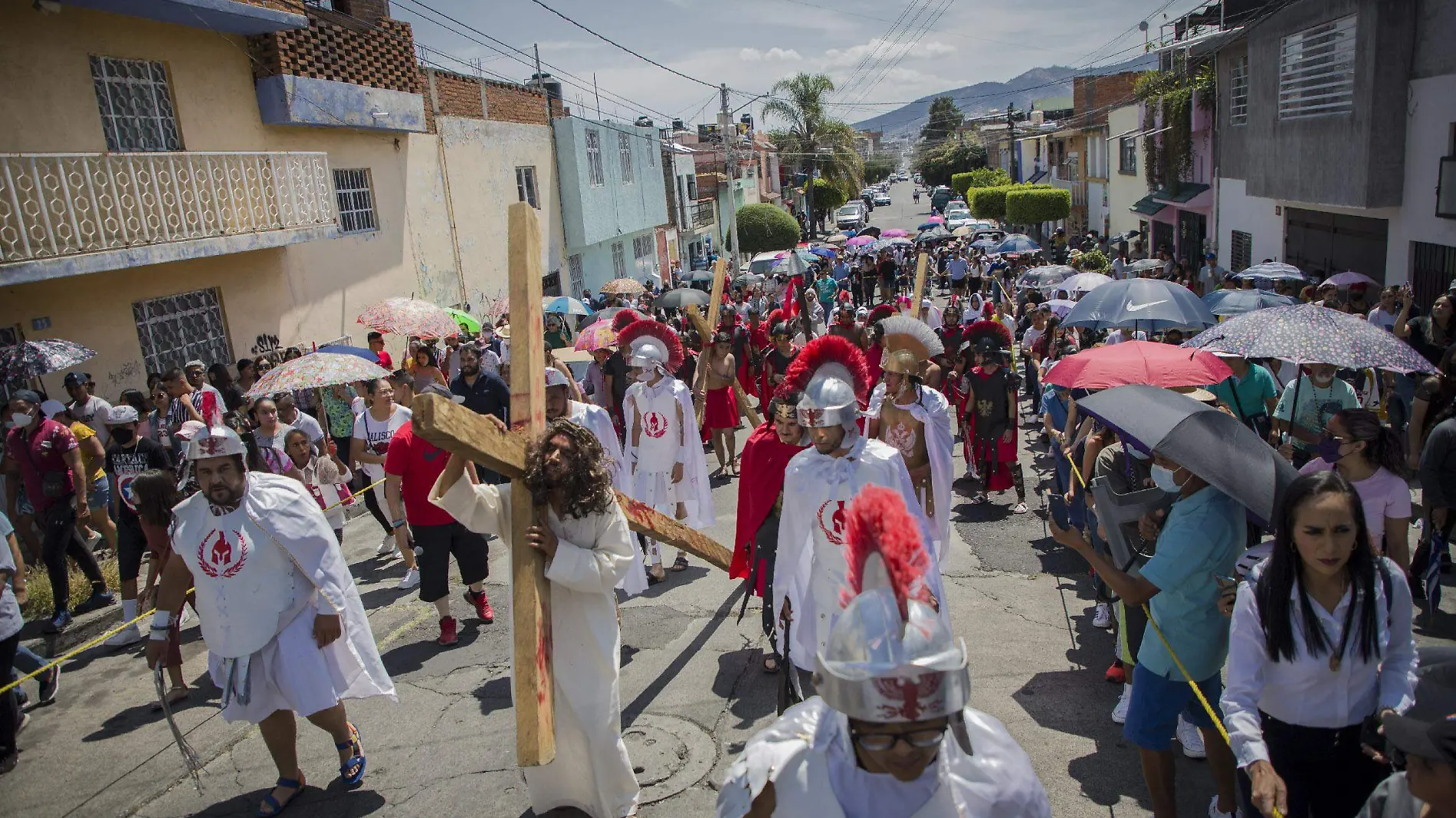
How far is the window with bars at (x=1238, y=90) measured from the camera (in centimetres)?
1966

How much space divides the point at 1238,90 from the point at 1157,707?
20.4m

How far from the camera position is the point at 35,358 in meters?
8.85

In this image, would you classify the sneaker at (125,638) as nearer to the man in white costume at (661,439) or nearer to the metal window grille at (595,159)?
the man in white costume at (661,439)

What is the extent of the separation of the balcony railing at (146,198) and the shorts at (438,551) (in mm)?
6663

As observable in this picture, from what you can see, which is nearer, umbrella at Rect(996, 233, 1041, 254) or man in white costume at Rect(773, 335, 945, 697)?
man in white costume at Rect(773, 335, 945, 697)

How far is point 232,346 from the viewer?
13.6 m

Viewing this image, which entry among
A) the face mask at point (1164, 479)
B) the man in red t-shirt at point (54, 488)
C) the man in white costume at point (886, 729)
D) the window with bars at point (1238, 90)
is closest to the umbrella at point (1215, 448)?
the face mask at point (1164, 479)

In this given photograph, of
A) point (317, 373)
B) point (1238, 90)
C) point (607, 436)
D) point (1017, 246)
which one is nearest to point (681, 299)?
point (1017, 246)

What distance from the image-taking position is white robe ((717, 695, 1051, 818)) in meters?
2.12

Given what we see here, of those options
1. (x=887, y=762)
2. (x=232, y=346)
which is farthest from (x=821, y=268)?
(x=887, y=762)

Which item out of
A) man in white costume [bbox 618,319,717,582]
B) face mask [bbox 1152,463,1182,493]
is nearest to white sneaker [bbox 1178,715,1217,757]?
face mask [bbox 1152,463,1182,493]

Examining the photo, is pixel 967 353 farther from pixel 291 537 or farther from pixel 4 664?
pixel 4 664

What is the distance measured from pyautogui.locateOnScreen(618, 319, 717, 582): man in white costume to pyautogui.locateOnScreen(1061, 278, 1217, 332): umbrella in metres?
3.96

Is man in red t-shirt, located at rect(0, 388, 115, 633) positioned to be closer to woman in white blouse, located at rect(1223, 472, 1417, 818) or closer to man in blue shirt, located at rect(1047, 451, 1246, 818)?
man in blue shirt, located at rect(1047, 451, 1246, 818)
